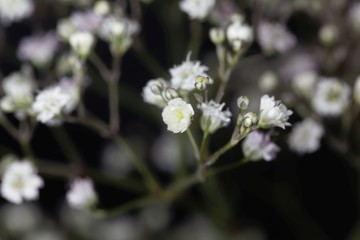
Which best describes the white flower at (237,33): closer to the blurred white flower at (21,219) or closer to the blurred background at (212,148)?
the blurred background at (212,148)

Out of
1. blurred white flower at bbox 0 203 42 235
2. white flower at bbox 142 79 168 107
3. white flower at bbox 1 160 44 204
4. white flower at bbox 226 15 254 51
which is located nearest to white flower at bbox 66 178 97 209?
white flower at bbox 1 160 44 204

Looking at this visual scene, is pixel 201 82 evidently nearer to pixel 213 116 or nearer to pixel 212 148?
pixel 213 116

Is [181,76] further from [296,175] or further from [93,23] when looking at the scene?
[296,175]

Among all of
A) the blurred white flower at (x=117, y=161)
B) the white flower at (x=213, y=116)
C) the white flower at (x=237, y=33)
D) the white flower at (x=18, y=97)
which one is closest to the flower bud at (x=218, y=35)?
the white flower at (x=237, y=33)

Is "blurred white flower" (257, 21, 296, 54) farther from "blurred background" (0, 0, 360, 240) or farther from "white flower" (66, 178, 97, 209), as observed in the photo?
"white flower" (66, 178, 97, 209)

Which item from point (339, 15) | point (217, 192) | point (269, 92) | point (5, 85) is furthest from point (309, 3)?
point (5, 85)

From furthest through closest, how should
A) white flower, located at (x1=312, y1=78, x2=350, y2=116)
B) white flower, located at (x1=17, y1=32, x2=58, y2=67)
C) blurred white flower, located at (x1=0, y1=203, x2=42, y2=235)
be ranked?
1. blurred white flower, located at (x1=0, y1=203, x2=42, y2=235)
2. white flower, located at (x1=17, y1=32, x2=58, y2=67)
3. white flower, located at (x1=312, y1=78, x2=350, y2=116)
